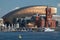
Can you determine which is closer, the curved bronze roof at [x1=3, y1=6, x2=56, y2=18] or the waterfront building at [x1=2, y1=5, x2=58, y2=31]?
the waterfront building at [x1=2, y1=5, x2=58, y2=31]

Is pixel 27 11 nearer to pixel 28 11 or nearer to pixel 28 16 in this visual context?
pixel 28 11

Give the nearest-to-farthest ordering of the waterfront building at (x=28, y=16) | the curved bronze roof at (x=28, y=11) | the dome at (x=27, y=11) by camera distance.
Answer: the waterfront building at (x=28, y=16), the curved bronze roof at (x=28, y=11), the dome at (x=27, y=11)

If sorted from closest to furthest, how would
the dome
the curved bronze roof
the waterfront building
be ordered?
the waterfront building, the curved bronze roof, the dome

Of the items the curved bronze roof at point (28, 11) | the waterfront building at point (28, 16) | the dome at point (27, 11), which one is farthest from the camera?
the dome at point (27, 11)

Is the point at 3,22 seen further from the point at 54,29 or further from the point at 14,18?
the point at 54,29

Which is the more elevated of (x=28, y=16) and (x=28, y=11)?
(x=28, y=11)

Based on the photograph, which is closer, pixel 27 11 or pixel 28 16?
pixel 27 11

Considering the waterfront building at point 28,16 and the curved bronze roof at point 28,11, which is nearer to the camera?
the waterfront building at point 28,16

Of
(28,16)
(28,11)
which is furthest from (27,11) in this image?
(28,16)

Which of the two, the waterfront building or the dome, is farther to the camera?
the dome

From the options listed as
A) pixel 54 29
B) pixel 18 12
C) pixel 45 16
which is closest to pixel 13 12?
pixel 18 12

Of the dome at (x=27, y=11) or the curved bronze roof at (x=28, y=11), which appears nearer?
the curved bronze roof at (x=28, y=11)

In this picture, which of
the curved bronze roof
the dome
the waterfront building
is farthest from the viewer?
the dome

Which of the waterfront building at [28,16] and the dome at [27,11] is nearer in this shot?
the waterfront building at [28,16]
